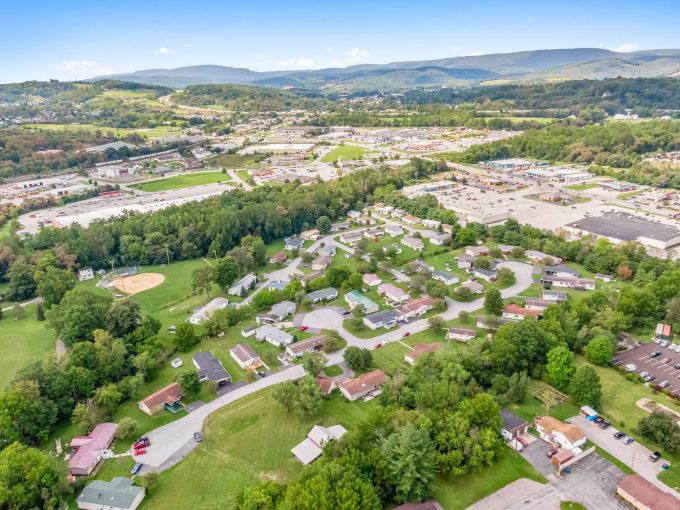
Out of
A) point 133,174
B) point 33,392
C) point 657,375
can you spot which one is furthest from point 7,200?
point 657,375

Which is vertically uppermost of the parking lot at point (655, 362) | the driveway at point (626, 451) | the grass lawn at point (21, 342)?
the grass lawn at point (21, 342)

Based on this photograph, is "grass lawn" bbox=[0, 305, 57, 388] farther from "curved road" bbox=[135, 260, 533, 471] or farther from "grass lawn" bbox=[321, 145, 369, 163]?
"grass lawn" bbox=[321, 145, 369, 163]

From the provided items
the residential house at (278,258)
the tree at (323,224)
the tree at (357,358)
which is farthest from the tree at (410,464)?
the tree at (323,224)

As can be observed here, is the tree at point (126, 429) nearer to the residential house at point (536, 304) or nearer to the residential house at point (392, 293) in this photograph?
the residential house at point (392, 293)

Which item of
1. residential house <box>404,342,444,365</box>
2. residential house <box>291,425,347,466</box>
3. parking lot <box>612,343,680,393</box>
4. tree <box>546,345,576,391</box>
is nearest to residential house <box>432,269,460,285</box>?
residential house <box>404,342,444,365</box>

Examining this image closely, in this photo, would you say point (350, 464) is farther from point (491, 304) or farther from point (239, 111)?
point (239, 111)

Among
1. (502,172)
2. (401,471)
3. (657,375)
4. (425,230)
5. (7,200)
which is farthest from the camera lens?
(502,172)
